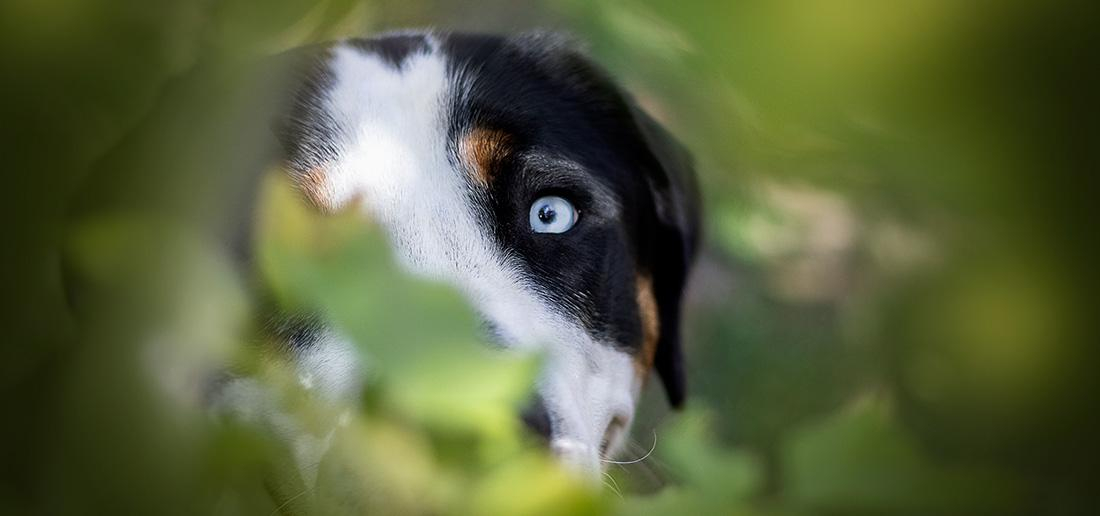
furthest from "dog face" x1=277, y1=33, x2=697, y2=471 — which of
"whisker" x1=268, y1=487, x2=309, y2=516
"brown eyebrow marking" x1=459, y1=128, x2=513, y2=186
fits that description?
"whisker" x1=268, y1=487, x2=309, y2=516

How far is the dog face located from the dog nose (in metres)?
0.02

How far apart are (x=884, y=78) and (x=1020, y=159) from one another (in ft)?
0.47

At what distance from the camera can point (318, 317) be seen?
760mm

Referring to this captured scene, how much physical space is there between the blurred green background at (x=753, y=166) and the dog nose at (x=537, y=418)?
0.04 m

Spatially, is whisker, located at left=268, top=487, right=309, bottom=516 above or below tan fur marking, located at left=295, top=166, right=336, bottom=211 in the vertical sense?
below

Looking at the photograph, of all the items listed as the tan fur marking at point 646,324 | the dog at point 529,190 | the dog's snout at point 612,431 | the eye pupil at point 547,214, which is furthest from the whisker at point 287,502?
the tan fur marking at point 646,324

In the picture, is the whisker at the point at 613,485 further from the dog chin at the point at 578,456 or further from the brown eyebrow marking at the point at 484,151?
the brown eyebrow marking at the point at 484,151

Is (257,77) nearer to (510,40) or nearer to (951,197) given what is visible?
(510,40)

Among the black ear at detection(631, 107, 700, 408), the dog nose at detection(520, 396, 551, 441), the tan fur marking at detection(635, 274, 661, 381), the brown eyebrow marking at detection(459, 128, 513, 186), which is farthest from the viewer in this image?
the tan fur marking at detection(635, 274, 661, 381)

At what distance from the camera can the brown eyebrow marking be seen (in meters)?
1.21

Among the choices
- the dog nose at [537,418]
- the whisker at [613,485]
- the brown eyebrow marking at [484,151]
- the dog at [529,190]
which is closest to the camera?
the dog nose at [537,418]

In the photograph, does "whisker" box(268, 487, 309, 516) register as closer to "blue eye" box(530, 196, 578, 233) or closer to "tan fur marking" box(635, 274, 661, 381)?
"blue eye" box(530, 196, 578, 233)

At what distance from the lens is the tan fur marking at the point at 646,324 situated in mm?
1509

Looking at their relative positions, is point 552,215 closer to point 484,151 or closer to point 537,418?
point 484,151
